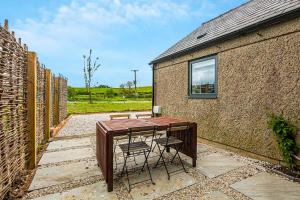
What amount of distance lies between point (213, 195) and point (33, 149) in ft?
13.1

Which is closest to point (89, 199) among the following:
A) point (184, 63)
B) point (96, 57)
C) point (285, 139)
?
point (285, 139)

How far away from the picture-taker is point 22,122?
3.78 meters

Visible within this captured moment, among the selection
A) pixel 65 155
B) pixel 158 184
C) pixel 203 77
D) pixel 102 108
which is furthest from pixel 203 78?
pixel 102 108

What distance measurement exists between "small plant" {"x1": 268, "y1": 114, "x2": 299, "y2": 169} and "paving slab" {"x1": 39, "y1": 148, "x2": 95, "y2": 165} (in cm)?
469

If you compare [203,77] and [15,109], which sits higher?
[203,77]

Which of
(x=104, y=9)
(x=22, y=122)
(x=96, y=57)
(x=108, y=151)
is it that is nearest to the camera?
(x=108, y=151)

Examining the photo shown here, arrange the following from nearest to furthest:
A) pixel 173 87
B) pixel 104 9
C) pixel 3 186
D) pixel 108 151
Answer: pixel 3 186
pixel 108 151
pixel 173 87
pixel 104 9

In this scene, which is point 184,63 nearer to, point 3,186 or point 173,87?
point 173,87

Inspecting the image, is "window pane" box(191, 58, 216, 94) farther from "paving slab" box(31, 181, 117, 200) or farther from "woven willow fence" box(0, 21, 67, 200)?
"woven willow fence" box(0, 21, 67, 200)

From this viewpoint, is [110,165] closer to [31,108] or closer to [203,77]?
[31,108]

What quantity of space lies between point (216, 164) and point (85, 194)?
3029mm

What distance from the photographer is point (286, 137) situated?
3.83 meters

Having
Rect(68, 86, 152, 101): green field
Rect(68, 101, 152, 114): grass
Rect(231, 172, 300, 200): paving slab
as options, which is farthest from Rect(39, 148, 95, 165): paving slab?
Rect(68, 86, 152, 101): green field

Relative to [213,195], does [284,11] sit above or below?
above
